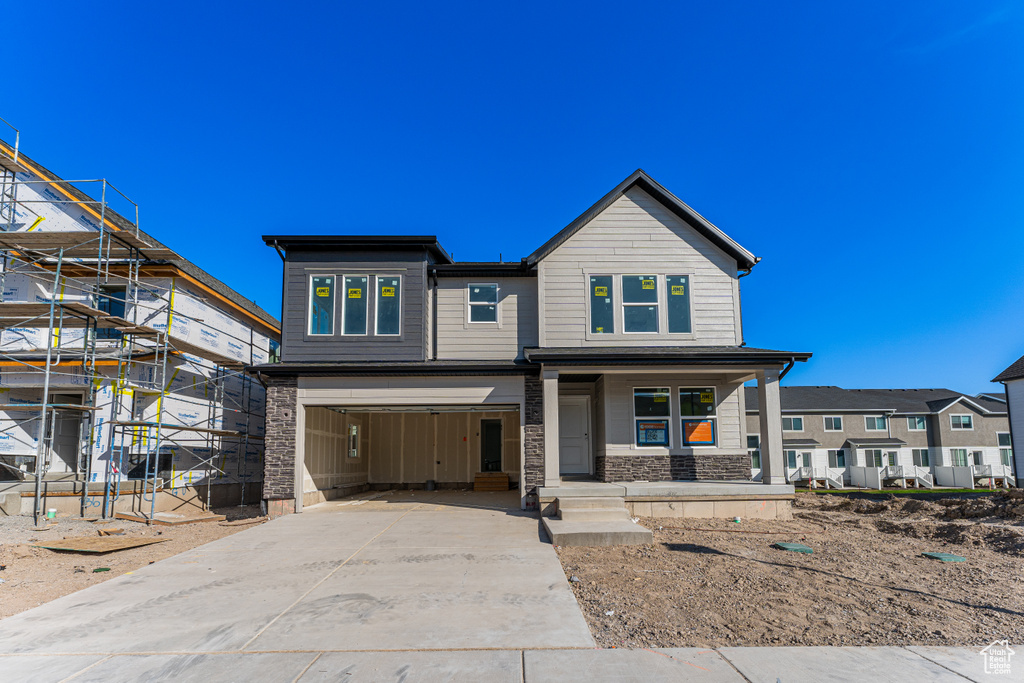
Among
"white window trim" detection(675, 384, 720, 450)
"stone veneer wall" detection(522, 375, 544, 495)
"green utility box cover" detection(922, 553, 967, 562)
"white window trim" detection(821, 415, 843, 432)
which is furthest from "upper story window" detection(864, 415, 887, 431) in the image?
"green utility box cover" detection(922, 553, 967, 562)

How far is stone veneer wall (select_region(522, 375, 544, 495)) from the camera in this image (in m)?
13.7

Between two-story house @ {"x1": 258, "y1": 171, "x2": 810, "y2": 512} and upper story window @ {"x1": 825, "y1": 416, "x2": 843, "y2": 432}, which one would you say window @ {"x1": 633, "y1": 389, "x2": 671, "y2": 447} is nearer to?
two-story house @ {"x1": 258, "y1": 171, "x2": 810, "y2": 512}

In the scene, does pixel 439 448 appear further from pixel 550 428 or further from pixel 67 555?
pixel 67 555

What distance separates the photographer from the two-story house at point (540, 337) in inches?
544

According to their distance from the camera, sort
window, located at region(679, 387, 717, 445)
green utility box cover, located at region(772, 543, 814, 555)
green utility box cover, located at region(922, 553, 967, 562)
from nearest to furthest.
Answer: green utility box cover, located at region(922, 553, 967, 562) < green utility box cover, located at region(772, 543, 814, 555) < window, located at region(679, 387, 717, 445)

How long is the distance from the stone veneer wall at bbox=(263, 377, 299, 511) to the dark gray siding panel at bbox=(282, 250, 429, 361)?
0.77m

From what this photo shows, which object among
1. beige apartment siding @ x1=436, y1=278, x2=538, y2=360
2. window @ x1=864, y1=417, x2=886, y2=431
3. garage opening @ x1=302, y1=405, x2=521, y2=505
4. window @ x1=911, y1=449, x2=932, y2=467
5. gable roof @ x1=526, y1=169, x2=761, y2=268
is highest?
gable roof @ x1=526, y1=169, x2=761, y2=268

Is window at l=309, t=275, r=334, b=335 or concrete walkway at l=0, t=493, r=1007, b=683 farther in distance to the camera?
window at l=309, t=275, r=334, b=335

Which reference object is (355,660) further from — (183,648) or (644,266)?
(644,266)

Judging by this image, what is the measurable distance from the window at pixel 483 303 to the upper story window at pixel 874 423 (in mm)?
36871

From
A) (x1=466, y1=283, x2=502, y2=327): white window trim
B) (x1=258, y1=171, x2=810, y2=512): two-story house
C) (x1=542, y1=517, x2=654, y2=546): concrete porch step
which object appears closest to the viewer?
(x1=542, y1=517, x2=654, y2=546): concrete porch step

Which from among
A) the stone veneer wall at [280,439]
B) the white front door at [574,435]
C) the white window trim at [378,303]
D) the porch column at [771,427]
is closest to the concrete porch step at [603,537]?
the porch column at [771,427]

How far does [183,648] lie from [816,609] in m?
6.05

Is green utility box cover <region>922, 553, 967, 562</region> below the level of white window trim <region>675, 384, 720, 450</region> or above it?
below
